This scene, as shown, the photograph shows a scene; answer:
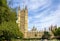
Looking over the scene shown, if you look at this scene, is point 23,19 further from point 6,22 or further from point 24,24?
point 6,22

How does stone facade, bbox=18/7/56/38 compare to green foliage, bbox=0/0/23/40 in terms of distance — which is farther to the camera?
stone facade, bbox=18/7/56/38

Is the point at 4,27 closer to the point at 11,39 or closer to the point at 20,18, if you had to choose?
the point at 11,39

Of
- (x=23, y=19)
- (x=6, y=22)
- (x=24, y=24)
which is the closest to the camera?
(x=6, y=22)

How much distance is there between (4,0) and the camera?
3309 cm

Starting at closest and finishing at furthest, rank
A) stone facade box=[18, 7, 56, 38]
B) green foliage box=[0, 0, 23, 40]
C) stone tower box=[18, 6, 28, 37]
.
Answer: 1. green foliage box=[0, 0, 23, 40]
2. stone facade box=[18, 7, 56, 38]
3. stone tower box=[18, 6, 28, 37]

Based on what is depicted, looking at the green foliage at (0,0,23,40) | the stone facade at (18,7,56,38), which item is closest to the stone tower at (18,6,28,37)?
the stone facade at (18,7,56,38)

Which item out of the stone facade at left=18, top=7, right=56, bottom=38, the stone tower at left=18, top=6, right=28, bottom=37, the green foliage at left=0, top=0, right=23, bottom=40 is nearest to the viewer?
the green foliage at left=0, top=0, right=23, bottom=40

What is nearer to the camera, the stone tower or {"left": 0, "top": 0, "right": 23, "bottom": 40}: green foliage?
{"left": 0, "top": 0, "right": 23, "bottom": 40}: green foliage

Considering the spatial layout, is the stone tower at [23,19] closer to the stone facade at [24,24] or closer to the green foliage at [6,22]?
the stone facade at [24,24]

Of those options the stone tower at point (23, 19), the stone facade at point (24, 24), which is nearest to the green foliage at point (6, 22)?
the stone facade at point (24, 24)

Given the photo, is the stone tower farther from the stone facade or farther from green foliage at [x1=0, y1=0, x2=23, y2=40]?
green foliage at [x1=0, y1=0, x2=23, y2=40]

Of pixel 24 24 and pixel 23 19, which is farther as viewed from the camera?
pixel 23 19

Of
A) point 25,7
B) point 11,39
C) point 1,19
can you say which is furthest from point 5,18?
point 25,7

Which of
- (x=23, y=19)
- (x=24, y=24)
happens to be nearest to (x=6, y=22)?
(x=24, y=24)
